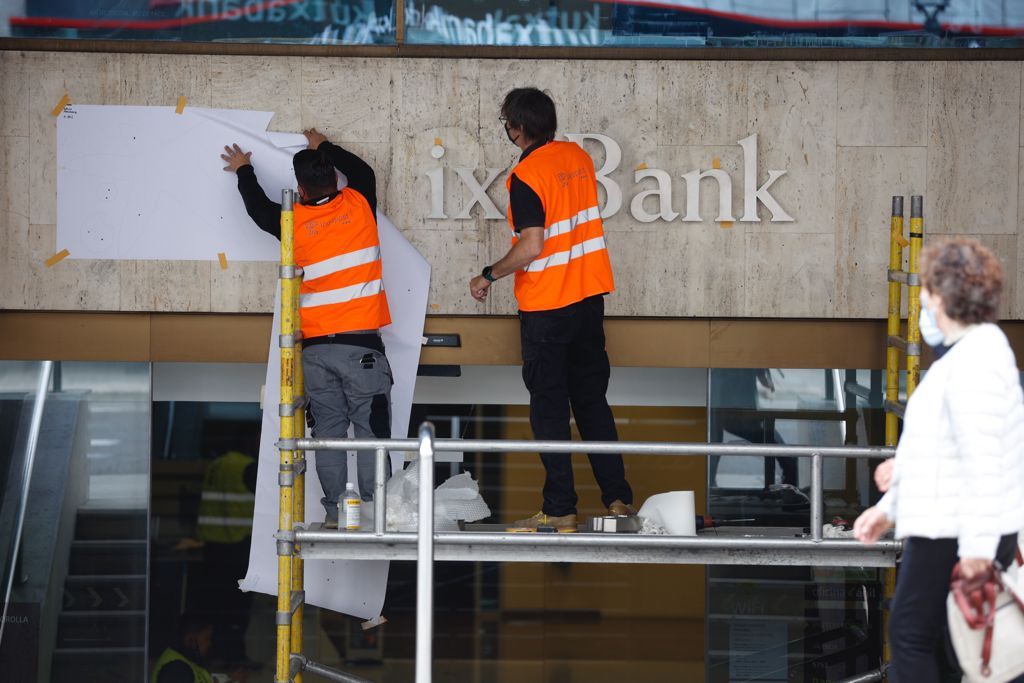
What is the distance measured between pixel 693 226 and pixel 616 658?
2798 millimetres

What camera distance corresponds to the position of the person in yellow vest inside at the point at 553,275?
22.4ft

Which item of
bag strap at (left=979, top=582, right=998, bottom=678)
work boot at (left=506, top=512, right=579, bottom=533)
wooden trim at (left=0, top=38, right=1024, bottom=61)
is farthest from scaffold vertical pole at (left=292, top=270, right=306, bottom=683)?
bag strap at (left=979, top=582, right=998, bottom=678)

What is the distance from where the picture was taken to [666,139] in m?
7.88

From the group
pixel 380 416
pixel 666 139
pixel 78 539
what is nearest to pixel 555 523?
pixel 380 416

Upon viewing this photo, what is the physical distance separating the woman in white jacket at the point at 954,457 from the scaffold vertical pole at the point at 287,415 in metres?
2.84

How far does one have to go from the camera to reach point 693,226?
26.0 feet

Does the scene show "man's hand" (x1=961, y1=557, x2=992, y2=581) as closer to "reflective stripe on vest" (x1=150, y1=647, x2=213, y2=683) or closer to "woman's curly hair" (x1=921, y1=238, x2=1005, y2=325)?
"woman's curly hair" (x1=921, y1=238, x2=1005, y2=325)

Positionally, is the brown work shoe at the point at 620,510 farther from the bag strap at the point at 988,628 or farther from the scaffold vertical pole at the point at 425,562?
the bag strap at the point at 988,628

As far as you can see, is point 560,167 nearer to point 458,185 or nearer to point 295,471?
point 458,185

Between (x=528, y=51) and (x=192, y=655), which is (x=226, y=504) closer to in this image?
(x=192, y=655)

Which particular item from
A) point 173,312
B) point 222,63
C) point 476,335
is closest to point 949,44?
point 476,335

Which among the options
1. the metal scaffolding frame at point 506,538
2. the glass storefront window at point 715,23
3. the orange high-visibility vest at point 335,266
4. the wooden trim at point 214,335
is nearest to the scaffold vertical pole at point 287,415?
the metal scaffolding frame at point 506,538

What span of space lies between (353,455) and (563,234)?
1829mm

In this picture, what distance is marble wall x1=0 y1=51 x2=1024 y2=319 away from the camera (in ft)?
25.8
